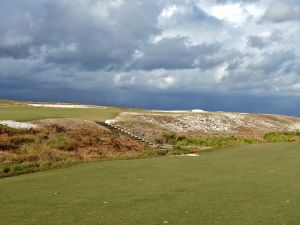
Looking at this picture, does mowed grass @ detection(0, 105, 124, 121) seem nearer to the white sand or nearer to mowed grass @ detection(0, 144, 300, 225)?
the white sand

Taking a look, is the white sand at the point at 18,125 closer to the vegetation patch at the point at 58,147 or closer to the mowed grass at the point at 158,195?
the vegetation patch at the point at 58,147

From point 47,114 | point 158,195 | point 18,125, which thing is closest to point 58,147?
point 18,125

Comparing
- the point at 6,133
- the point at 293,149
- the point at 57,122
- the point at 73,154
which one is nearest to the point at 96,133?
the point at 57,122

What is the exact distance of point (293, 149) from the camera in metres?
29.4

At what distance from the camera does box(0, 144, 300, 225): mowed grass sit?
422 inches

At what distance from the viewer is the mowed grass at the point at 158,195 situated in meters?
10.7

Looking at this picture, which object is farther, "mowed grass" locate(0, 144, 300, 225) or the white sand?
the white sand

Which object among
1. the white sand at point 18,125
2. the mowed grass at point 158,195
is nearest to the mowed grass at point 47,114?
the white sand at point 18,125

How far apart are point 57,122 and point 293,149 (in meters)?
21.2

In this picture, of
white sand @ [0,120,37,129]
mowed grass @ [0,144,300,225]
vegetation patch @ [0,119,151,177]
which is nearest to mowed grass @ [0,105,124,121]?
white sand @ [0,120,37,129]

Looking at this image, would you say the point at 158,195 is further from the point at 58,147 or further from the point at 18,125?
the point at 18,125

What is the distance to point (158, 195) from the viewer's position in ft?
44.6

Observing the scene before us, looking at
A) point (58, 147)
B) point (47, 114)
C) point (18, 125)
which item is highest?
point (47, 114)

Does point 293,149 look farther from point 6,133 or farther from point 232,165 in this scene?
point 6,133
